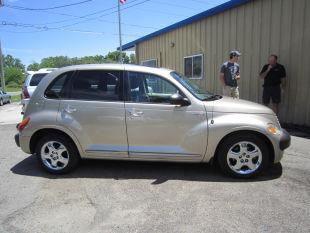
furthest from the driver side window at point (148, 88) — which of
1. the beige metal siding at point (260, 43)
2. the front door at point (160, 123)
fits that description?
the beige metal siding at point (260, 43)

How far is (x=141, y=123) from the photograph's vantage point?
5.06 meters

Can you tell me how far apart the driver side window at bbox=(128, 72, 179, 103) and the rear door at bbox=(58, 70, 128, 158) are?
7.3 inches

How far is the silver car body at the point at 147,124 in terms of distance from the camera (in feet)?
16.2

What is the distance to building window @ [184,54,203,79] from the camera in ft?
43.2

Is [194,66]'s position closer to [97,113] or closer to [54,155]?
[97,113]

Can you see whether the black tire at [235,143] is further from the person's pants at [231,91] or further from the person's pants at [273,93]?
the person's pants at [273,93]

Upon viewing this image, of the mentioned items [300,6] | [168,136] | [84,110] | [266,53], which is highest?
[300,6]

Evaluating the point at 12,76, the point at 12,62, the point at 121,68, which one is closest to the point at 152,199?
the point at 121,68

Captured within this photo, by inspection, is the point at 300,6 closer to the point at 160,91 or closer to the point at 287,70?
the point at 287,70

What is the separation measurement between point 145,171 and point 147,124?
881 millimetres

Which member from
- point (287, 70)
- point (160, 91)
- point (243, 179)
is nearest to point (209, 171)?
point (243, 179)

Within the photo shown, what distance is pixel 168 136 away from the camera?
5035 mm

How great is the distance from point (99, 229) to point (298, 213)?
88.1 inches

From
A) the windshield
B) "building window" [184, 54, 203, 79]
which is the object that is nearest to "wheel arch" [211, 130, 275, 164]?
the windshield
